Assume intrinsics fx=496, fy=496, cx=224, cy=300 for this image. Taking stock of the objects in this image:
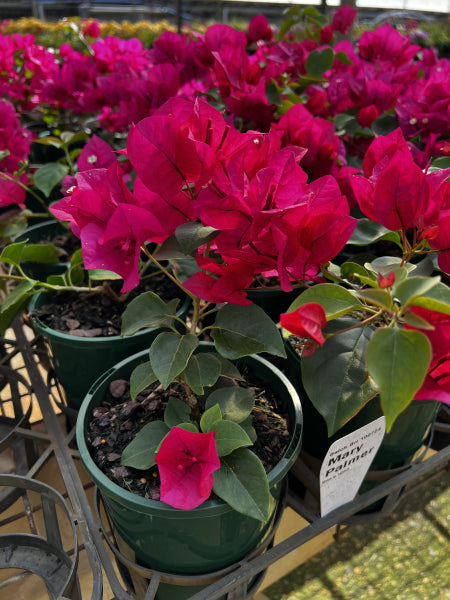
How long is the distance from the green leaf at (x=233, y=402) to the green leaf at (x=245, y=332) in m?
0.07

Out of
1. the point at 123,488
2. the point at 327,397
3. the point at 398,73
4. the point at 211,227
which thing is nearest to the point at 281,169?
the point at 211,227

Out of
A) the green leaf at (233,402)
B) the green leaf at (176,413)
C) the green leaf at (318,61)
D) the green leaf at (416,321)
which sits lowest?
the green leaf at (176,413)

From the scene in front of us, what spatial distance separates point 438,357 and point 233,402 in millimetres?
224

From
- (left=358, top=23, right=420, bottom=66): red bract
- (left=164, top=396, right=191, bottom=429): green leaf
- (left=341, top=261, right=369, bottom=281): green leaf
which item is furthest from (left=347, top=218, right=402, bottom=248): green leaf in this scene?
(left=358, top=23, right=420, bottom=66): red bract

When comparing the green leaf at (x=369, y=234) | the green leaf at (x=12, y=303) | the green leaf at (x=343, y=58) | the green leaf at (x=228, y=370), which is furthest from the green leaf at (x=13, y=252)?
the green leaf at (x=343, y=58)

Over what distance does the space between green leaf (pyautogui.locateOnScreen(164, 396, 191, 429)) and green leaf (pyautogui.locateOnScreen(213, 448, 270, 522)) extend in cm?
7

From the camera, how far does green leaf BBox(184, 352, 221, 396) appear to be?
Answer: 0.50 m

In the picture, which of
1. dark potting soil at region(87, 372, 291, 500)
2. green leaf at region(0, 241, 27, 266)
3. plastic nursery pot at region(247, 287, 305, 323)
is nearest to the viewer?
dark potting soil at region(87, 372, 291, 500)

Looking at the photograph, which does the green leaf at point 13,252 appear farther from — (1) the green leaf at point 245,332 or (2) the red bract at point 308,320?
(2) the red bract at point 308,320

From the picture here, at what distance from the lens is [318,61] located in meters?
1.03

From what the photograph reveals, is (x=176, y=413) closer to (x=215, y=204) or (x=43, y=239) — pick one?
(x=215, y=204)

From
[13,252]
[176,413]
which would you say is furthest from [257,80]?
[176,413]

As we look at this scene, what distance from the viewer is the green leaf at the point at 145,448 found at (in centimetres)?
50

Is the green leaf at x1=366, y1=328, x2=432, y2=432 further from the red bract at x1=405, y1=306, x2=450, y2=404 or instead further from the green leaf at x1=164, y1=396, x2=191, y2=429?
the green leaf at x1=164, y1=396, x2=191, y2=429
